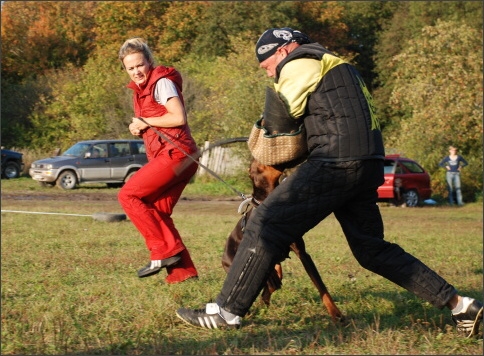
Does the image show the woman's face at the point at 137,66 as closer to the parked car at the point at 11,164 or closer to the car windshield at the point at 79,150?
the car windshield at the point at 79,150

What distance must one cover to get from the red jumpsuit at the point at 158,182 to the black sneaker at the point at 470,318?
8.11 feet

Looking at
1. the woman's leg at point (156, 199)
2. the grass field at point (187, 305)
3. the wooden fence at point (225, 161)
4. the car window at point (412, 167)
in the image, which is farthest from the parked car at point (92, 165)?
the woman's leg at point (156, 199)

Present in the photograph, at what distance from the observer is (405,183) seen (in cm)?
2673

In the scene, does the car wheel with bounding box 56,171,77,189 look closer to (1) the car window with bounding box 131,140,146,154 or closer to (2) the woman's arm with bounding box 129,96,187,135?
(1) the car window with bounding box 131,140,146,154

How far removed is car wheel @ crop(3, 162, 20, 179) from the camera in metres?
33.1

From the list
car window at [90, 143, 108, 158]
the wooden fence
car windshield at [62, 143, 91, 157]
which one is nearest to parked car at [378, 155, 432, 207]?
the wooden fence

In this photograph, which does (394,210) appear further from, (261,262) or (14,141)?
(14,141)

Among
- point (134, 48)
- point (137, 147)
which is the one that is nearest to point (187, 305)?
point (134, 48)

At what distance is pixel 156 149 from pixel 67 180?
74.0 feet

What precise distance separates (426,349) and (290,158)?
142 cm

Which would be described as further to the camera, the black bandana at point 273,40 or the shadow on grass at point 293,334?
the black bandana at point 273,40

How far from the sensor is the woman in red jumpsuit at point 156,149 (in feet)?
21.9

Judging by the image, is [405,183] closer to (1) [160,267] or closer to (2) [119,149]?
(2) [119,149]

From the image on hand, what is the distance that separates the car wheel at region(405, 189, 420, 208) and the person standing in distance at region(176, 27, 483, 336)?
2224cm
